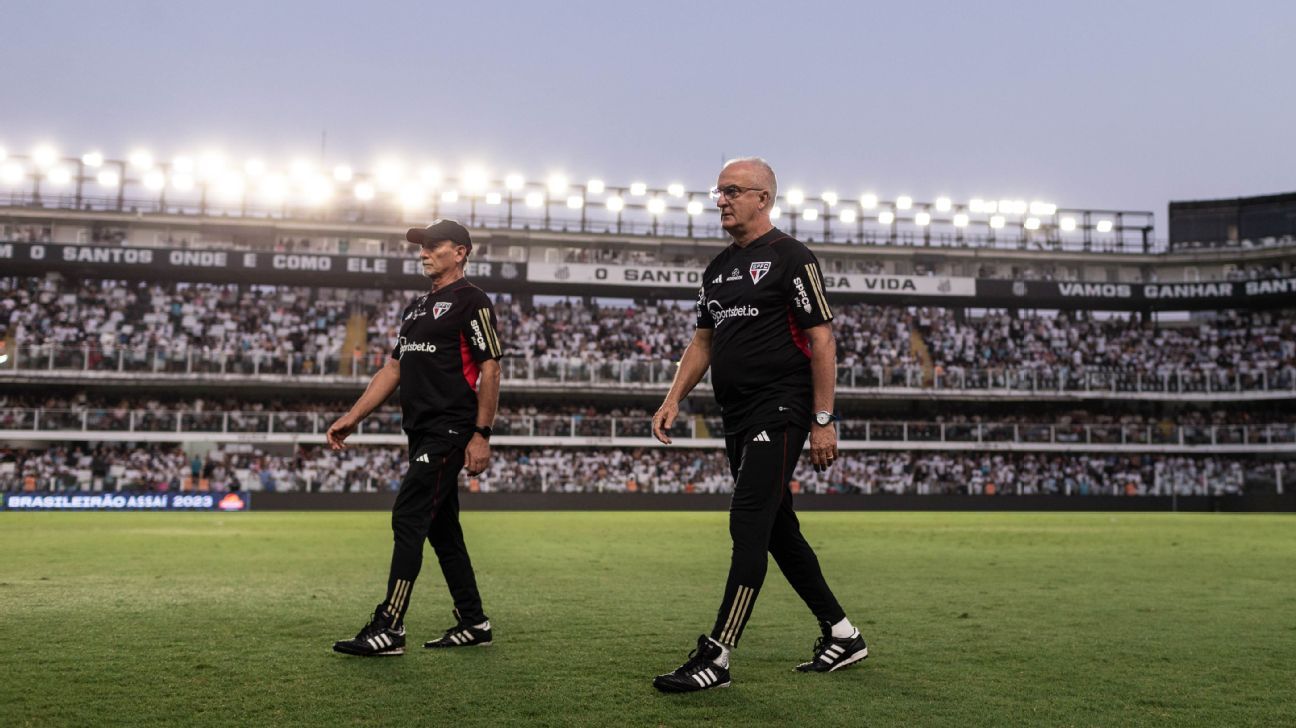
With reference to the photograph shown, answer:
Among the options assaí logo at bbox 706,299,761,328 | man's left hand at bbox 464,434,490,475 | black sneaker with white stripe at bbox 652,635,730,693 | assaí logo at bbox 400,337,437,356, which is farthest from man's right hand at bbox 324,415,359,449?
black sneaker with white stripe at bbox 652,635,730,693

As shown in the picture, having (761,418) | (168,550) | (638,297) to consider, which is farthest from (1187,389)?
(761,418)

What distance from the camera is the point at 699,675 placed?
15.8 ft

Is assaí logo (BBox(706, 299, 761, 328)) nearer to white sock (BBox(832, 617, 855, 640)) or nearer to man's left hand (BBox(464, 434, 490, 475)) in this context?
man's left hand (BBox(464, 434, 490, 475))

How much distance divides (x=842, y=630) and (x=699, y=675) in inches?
40.5

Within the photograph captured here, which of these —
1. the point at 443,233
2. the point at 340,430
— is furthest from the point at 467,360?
the point at 340,430

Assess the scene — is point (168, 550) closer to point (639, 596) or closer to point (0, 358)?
point (639, 596)

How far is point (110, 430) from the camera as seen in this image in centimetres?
3928

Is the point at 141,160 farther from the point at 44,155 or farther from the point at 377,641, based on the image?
the point at 377,641

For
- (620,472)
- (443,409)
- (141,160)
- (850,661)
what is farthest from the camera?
(141,160)

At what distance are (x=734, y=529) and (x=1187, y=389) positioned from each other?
152 feet

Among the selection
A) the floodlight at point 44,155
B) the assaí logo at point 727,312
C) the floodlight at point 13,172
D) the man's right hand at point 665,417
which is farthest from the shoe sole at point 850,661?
the floodlight at point 13,172

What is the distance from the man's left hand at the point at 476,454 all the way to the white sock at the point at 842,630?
Result: 2142 millimetres

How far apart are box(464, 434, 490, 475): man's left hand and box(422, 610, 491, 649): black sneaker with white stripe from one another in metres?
0.84

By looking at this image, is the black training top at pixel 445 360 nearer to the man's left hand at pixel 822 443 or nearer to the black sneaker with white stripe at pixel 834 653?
the man's left hand at pixel 822 443
